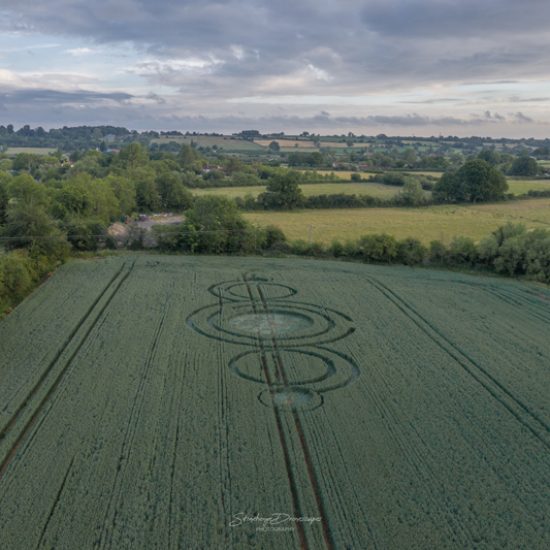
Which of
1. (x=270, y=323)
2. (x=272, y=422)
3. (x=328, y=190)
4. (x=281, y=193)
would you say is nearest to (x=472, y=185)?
(x=328, y=190)

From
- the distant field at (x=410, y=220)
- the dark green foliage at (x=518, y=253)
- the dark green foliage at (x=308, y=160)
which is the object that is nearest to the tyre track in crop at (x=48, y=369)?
the distant field at (x=410, y=220)

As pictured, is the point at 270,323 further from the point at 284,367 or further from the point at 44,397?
the point at 44,397

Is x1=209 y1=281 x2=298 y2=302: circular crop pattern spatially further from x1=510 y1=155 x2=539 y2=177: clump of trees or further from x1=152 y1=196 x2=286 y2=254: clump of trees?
x1=510 y1=155 x2=539 y2=177: clump of trees

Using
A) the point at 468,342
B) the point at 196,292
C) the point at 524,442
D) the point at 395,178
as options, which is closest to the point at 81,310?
the point at 196,292

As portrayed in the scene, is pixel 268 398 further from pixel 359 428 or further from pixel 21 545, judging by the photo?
pixel 21 545

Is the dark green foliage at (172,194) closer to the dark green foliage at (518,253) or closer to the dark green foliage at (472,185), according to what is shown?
the dark green foliage at (472,185)

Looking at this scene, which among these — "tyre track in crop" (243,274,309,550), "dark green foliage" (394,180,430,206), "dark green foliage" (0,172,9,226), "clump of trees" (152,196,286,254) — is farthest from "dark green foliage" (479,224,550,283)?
"dark green foliage" (0,172,9,226)

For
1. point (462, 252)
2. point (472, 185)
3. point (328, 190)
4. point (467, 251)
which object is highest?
point (472, 185)
